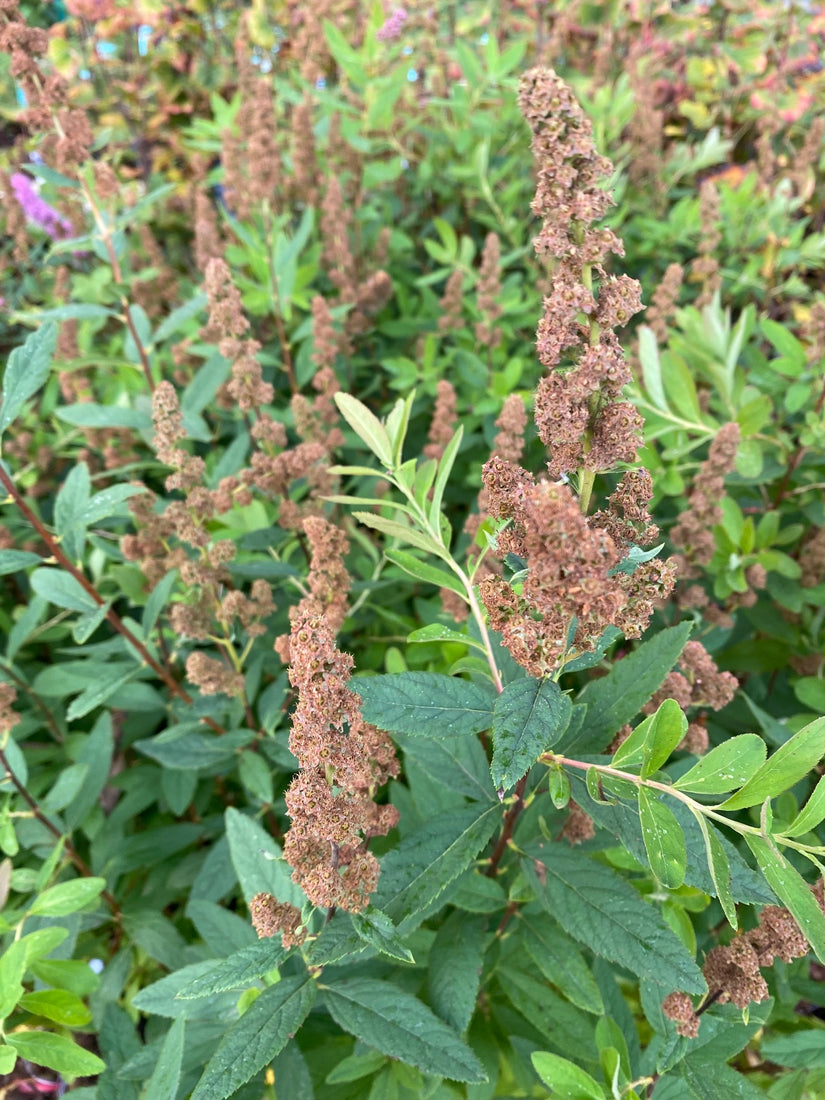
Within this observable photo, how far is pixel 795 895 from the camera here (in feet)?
2.79

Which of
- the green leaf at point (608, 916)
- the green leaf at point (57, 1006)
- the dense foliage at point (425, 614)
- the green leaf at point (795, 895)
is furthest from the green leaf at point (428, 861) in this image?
the green leaf at point (57, 1006)

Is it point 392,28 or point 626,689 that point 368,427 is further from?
point 392,28

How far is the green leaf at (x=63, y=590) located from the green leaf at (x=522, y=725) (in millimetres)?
1210

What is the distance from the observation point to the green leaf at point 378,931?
936mm

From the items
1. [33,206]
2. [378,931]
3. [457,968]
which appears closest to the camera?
[378,931]

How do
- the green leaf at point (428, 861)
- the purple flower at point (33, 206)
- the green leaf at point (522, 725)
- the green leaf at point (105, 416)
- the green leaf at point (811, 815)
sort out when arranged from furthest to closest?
the purple flower at point (33, 206), the green leaf at point (105, 416), the green leaf at point (428, 861), the green leaf at point (811, 815), the green leaf at point (522, 725)


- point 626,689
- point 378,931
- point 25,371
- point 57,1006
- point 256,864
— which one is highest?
point 25,371

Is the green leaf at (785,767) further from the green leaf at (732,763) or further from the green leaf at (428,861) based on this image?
the green leaf at (428,861)

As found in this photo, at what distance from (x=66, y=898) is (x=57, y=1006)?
0.19m

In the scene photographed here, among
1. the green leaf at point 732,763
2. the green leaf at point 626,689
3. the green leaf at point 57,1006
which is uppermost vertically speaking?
the green leaf at point 732,763

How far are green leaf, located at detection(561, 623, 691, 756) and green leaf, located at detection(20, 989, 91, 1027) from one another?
1006 mm

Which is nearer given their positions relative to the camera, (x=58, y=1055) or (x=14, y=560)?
(x=58, y=1055)

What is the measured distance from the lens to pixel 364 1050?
4.11 feet

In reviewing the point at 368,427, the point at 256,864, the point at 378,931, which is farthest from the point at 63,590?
the point at 378,931
